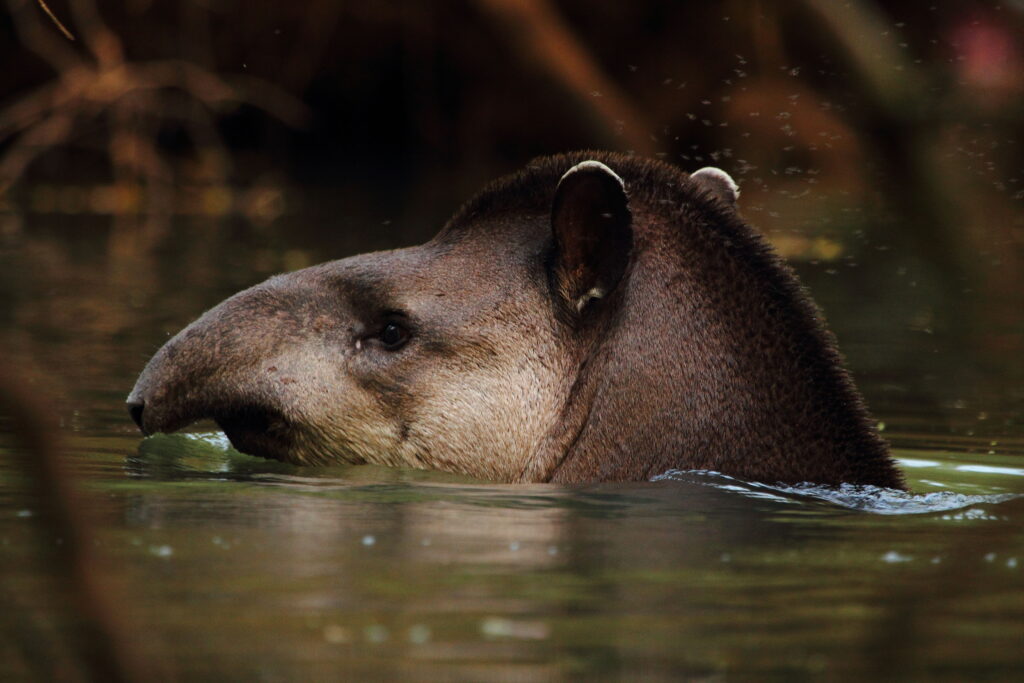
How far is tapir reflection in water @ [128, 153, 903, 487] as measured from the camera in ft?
19.1

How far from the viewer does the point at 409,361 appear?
6.15m

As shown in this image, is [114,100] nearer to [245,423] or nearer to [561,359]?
[245,423]

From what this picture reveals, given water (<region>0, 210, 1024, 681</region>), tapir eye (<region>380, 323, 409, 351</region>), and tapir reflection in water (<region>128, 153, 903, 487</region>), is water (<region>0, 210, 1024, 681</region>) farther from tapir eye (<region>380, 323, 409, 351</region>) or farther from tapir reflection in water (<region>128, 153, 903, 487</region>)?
tapir eye (<region>380, 323, 409, 351</region>)

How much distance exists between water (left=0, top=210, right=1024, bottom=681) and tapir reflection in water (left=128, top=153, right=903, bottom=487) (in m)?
0.14

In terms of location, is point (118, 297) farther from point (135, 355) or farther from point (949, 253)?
point (949, 253)

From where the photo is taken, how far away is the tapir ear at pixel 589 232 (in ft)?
19.4

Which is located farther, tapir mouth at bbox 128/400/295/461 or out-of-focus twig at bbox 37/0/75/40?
tapir mouth at bbox 128/400/295/461

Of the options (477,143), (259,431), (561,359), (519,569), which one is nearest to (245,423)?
(259,431)

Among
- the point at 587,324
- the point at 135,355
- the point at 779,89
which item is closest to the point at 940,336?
the point at 135,355

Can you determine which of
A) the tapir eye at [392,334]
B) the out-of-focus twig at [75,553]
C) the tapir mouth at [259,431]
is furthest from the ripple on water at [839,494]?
the out-of-focus twig at [75,553]

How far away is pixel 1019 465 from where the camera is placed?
713 cm

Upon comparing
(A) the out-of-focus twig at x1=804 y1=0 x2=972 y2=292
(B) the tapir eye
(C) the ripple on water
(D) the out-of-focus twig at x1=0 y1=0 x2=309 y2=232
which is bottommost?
(C) the ripple on water

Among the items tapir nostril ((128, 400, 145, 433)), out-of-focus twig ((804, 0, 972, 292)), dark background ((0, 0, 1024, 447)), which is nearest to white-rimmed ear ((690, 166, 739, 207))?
dark background ((0, 0, 1024, 447))

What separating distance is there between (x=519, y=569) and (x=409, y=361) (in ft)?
5.98
